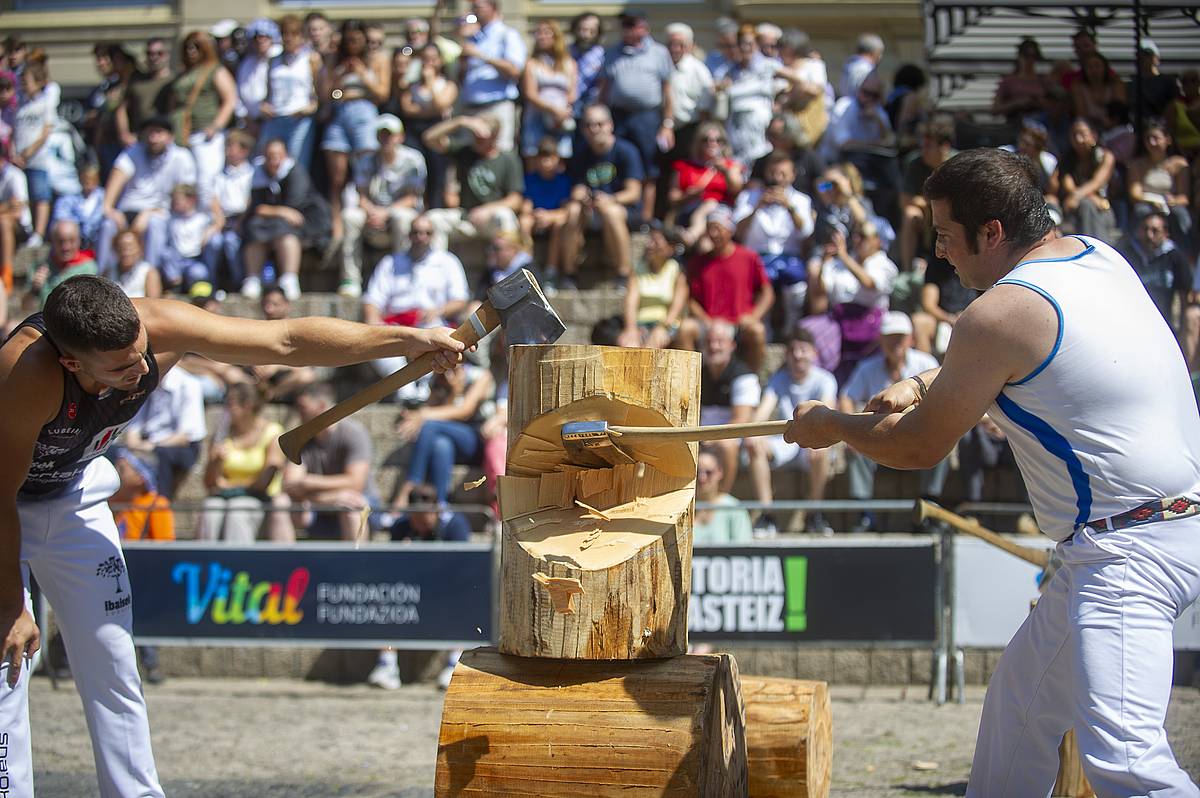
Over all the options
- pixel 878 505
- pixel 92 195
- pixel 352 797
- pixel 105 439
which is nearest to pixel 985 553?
pixel 878 505

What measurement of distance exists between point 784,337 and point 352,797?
5.48m

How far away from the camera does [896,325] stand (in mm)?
8445

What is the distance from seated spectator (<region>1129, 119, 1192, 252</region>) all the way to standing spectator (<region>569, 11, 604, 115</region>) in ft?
14.3

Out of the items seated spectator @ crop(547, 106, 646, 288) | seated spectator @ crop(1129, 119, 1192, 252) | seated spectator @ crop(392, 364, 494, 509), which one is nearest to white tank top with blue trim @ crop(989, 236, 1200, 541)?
seated spectator @ crop(392, 364, 494, 509)

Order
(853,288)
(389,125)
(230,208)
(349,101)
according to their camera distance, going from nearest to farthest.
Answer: (853,288) < (389,125) < (349,101) < (230,208)

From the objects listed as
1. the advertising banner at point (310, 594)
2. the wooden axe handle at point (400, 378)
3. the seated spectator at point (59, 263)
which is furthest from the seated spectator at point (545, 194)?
the wooden axe handle at point (400, 378)

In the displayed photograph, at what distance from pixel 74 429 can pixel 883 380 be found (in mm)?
5751

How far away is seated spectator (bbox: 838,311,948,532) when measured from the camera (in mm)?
8266

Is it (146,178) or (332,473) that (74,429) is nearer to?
(332,473)

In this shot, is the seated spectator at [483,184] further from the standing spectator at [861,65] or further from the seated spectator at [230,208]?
the standing spectator at [861,65]

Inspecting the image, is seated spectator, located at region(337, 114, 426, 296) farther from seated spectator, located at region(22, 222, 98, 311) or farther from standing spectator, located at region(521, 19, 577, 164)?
seated spectator, located at region(22, 222, 98, 311)

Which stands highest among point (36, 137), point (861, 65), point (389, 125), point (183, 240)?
point (861, 65)

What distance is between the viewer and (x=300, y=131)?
1119cm

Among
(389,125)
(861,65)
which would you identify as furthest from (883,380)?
(389,125)
